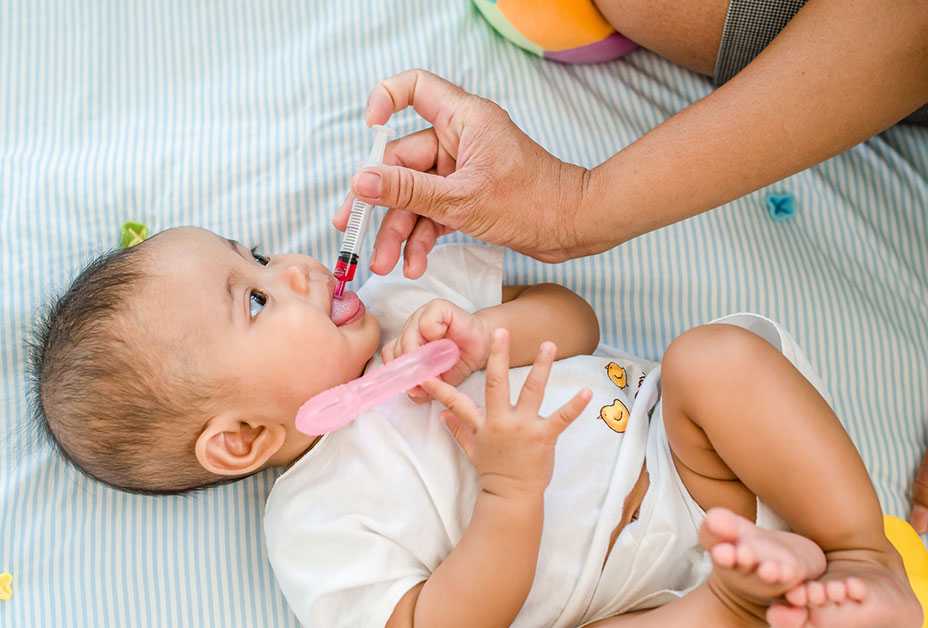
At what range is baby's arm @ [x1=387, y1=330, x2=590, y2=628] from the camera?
99 cm

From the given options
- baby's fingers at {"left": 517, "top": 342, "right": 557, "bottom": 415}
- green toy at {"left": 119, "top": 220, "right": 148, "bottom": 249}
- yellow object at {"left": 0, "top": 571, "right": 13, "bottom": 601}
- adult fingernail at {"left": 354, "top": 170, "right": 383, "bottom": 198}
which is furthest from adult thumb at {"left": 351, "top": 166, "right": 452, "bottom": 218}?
yellow object at {"left": 0, "top": 571, "right": 13, "bottom": 601}

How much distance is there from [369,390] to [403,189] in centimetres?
23

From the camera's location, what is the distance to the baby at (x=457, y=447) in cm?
101

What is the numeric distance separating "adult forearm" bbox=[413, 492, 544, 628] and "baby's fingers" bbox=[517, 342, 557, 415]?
111 mm

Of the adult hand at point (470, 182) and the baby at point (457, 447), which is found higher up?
the adult hand at point (470, 182)

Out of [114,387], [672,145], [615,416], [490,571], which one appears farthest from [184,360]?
[672,145]

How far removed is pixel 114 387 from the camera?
3.37 feet

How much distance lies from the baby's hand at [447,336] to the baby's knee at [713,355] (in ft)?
0.77

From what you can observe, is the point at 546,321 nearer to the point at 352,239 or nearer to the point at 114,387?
the point at 352,239

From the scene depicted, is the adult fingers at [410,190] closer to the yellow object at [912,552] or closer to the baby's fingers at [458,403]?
the baby's fingers at [458,403]

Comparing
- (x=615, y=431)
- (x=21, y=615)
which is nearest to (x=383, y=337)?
(x=615, y=431)

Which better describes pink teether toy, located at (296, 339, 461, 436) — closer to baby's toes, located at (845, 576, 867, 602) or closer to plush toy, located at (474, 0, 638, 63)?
baby's toes, located at (845, 576, 867, 602)

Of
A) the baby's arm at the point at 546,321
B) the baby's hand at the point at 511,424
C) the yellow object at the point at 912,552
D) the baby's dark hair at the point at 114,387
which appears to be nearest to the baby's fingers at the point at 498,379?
the baby's hand at the point at 511,424

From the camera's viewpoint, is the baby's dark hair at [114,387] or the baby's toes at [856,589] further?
the baby's dark hair at [114,387]
